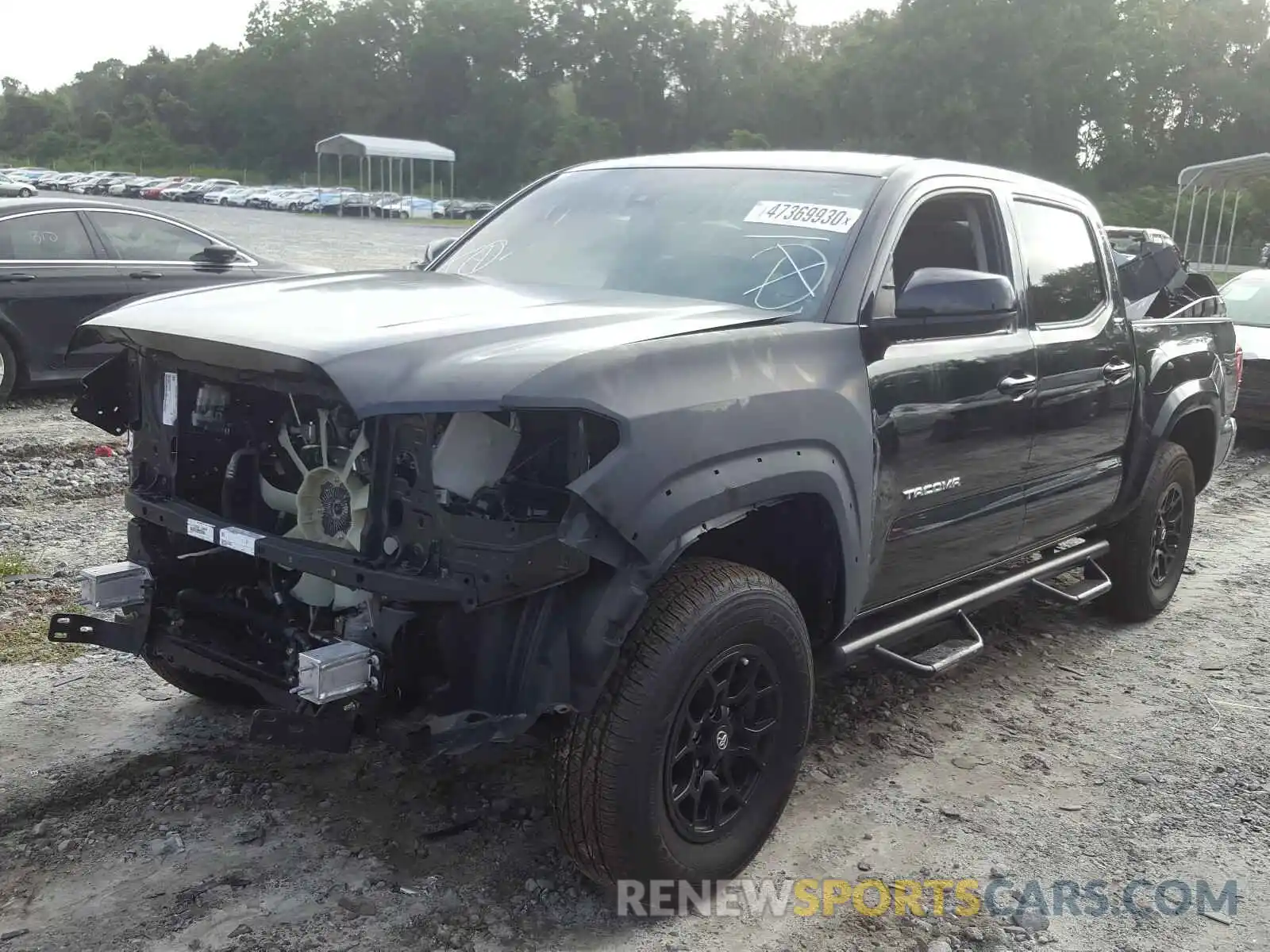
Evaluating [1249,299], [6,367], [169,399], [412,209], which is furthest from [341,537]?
[412,209]

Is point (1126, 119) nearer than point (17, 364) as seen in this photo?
No

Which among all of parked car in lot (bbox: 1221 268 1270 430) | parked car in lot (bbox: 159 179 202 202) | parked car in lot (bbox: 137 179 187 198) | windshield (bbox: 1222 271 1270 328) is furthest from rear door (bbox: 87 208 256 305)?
parked car in lot (bbox: 137 179 187 198)

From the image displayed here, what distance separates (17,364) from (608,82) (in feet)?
289

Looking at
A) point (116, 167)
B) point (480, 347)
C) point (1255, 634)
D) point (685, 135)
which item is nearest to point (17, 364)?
point (480, 347)

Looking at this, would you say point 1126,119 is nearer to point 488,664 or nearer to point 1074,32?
point 1074,32

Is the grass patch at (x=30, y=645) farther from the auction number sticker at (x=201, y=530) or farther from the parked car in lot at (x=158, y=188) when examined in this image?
the parked car in lot at (x=158, y=188)

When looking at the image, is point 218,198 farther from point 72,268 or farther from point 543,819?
point 543,819

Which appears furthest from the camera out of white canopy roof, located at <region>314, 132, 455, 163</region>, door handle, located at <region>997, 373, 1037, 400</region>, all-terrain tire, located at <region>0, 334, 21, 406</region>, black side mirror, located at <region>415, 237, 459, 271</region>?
white canopy roof, located at <region>314, 132, 455, 163</region>

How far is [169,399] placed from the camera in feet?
11.2

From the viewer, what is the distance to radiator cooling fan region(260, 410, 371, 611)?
304 centimetres

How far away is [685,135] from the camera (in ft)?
293

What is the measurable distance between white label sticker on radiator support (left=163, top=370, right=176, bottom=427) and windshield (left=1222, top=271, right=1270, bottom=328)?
1030 centimetres

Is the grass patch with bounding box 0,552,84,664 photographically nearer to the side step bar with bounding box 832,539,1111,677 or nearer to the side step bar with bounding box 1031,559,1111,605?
the side step bar with bounding box 832,539,1111,677

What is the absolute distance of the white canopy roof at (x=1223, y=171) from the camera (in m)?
20.0
